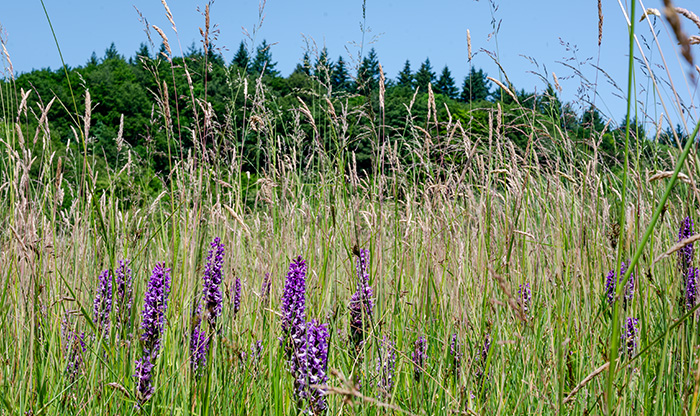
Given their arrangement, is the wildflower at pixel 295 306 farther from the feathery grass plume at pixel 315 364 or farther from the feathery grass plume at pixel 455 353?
the feathery grass plume at pixel 455 353

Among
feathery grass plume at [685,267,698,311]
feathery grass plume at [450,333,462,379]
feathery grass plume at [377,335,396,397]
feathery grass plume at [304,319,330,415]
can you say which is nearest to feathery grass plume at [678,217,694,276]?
feathery grass plume at [685,267,698,311]

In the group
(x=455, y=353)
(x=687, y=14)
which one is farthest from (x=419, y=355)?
(x=687, y=14)

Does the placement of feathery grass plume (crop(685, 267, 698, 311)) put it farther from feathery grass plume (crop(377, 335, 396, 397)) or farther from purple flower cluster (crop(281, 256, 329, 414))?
purple flower cluster (crop(281, 256, 329, 414))

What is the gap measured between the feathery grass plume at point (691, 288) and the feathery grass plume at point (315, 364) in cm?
121

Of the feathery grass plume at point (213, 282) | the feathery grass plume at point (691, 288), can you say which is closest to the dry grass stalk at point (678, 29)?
the feathery grass plume at point (213, 282)

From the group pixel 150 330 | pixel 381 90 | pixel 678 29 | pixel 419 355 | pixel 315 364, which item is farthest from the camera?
pixel 381 90

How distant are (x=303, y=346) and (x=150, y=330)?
444mm

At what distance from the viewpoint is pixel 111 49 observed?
Answer: 8312 centimetres

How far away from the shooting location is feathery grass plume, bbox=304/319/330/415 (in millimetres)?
1154

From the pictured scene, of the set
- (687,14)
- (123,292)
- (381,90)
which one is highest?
(381,90)

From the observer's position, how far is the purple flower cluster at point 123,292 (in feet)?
5.16

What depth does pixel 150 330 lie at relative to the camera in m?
1.36

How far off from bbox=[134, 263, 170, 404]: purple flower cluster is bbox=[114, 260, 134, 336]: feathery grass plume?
0.16m

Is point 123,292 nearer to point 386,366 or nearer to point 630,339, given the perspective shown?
point 386,366
